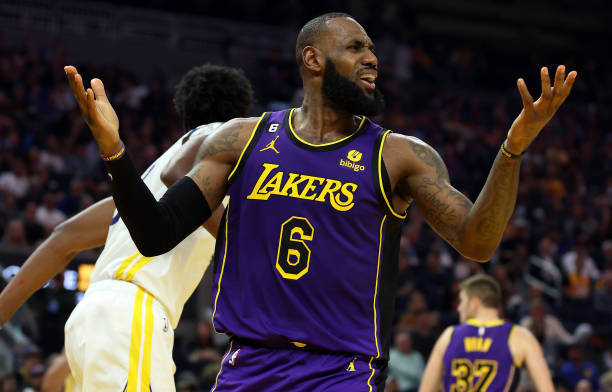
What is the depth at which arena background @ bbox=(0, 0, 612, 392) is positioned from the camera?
448 inches

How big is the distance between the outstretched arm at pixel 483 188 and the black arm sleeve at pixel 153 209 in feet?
2.39

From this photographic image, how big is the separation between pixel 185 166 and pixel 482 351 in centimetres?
380

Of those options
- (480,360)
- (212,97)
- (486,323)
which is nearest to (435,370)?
(480,360)

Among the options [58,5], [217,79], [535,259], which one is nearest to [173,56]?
[58,5]

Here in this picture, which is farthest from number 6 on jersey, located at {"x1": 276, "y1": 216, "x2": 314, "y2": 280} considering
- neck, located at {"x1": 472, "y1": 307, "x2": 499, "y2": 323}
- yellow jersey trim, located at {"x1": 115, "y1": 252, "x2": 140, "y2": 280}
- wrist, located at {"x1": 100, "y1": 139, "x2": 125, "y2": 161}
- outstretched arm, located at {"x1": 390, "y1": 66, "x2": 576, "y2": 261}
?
neck, located at {"x1": 472, "y1": 307, "x2": 499, "y2": 323}

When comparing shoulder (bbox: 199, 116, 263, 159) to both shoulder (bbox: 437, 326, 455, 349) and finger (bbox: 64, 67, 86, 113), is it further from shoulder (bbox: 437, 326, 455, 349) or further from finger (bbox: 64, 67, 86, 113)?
shoulder (bbox: 437, 326, 455, 349)

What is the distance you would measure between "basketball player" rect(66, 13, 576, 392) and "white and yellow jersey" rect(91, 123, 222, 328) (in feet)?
2.42

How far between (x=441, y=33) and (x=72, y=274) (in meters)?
17.0

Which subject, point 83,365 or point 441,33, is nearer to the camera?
point 83,365

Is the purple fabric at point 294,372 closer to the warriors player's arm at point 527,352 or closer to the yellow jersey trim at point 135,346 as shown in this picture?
the yellow jersey trim at point 135,346

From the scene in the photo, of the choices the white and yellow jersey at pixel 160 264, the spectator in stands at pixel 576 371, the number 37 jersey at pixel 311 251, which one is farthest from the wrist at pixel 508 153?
the spectator in stands at pixel 576 371

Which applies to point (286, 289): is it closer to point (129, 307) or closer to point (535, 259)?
point (129, 307)

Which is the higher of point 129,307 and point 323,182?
point 323,182

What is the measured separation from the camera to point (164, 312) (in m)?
3.87
